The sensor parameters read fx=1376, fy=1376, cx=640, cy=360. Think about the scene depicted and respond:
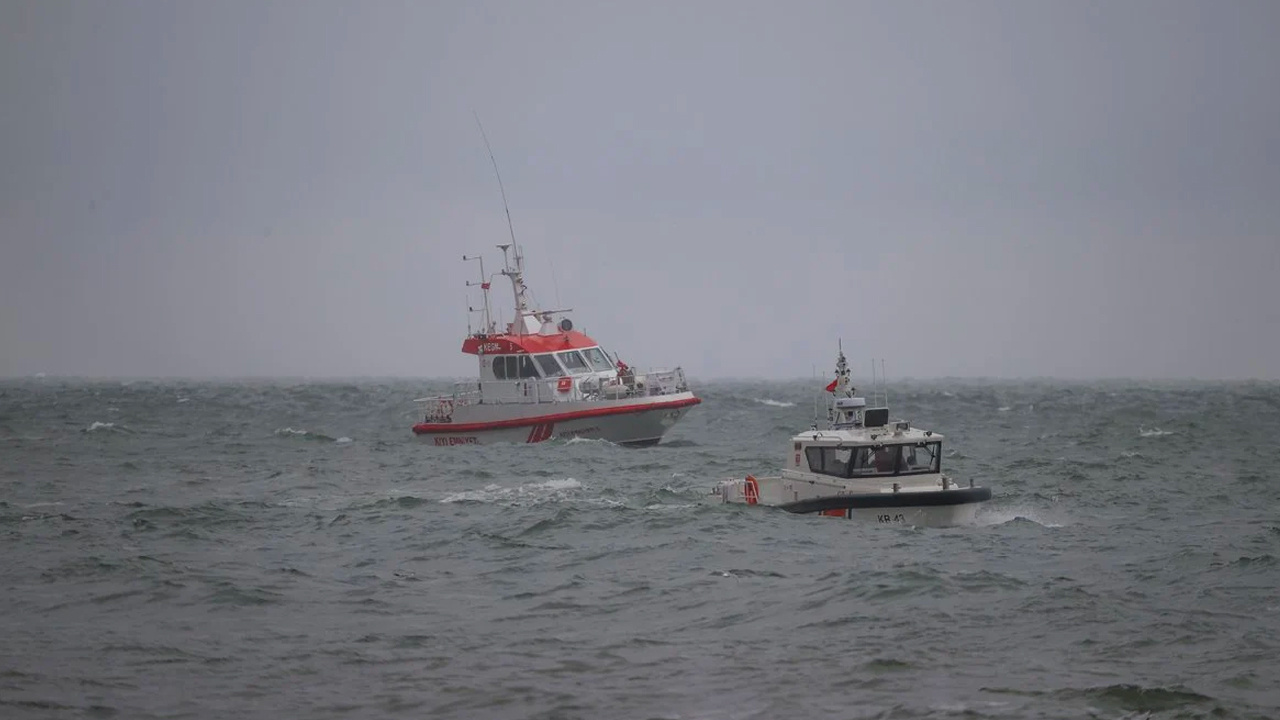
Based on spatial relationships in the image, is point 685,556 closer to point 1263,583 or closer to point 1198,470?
point 1263,583

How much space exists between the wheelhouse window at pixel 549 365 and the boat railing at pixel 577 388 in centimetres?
29

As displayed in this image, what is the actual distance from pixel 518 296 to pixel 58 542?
85.2 feet

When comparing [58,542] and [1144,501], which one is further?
[1144,501]

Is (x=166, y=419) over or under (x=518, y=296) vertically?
under

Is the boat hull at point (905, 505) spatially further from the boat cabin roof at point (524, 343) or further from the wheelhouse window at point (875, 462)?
the boat cabin roof at point (524, 343)

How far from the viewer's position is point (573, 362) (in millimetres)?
45875

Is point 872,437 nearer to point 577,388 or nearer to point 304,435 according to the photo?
point 577,388

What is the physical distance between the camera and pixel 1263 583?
1880 cm

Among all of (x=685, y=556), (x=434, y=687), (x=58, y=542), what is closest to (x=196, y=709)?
(x=434, y=687)

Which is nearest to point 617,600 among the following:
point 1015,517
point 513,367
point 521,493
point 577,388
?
point 1015,517

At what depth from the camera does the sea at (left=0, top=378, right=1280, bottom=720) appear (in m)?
13.6

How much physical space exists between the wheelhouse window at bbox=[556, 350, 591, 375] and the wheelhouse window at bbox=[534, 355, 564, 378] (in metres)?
0.26

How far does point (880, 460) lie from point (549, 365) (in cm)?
2252

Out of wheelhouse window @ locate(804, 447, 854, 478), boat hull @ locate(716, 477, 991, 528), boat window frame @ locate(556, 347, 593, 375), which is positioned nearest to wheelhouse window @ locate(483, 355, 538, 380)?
boat window frame @ locate(556, 347, 593, 375)
